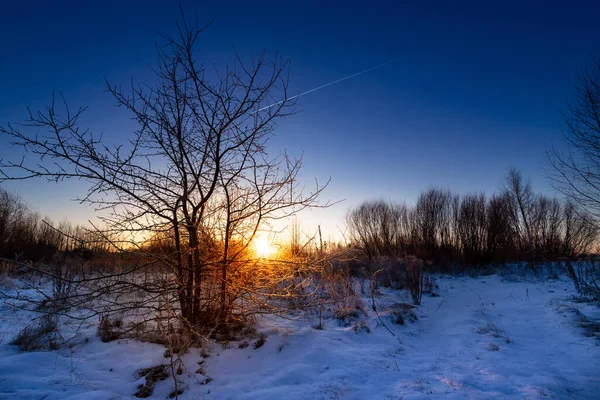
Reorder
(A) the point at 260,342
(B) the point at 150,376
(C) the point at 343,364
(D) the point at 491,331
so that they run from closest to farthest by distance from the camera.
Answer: (B) the point at 150,376 → (C) the point at 343,364 → (A) the point at 260,342 → (D) the point at 491,331

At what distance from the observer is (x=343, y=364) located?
3570 mm

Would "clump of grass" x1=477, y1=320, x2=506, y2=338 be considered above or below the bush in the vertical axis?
below

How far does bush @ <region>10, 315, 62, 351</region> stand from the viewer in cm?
373

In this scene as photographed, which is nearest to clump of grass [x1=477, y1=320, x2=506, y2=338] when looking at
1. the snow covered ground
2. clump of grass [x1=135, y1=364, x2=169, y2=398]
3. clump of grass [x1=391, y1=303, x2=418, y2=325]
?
the snow covered ground

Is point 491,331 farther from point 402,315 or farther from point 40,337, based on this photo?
point 40,337

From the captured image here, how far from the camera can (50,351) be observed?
3650mm

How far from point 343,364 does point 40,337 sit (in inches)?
160

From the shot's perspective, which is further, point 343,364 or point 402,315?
point 402,315

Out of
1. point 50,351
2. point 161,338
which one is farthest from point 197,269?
point 50,351

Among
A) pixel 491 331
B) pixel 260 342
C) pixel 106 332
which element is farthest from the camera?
pixel 491 331

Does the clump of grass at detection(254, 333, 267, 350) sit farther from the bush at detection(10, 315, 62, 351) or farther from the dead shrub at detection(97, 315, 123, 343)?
the bush at detection(10, 315, 62, 351)

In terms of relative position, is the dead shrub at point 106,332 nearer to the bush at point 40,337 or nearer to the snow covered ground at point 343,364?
the snow covered ground at point 343,364

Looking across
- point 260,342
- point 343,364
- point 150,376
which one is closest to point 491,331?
point 343,364

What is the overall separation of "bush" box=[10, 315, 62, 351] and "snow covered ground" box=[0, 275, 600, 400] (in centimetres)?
14
